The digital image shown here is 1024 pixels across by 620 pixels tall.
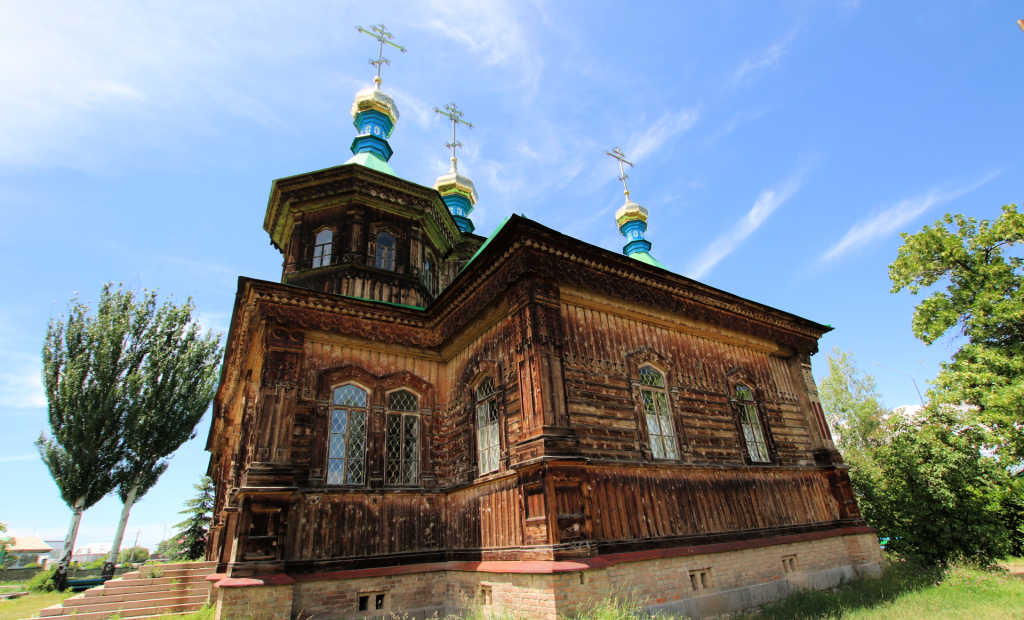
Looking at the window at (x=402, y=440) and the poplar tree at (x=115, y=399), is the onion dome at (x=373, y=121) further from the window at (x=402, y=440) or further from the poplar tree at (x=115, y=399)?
the poplar tree at (x=115, y=399)

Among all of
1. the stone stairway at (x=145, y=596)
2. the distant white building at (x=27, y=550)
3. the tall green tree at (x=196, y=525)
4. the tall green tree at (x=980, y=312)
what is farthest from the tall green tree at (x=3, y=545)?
the tall green tree at (x=980, y=312)

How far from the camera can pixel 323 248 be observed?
1331cm

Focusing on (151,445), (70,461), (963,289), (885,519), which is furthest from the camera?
(151,445)

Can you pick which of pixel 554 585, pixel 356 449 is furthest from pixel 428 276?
pixel 554 585

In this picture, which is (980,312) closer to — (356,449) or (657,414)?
(657,414)

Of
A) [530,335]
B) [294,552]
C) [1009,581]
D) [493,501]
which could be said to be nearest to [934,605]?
[1009,581]

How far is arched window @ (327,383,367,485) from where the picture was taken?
9.63 m

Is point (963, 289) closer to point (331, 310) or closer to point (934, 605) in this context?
point (934, 605)

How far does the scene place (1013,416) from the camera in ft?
43.2

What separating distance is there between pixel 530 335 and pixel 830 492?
9010mm

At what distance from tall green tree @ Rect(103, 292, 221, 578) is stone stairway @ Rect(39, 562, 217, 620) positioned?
16.5 meters

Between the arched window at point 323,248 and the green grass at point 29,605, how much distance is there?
11.0 metres

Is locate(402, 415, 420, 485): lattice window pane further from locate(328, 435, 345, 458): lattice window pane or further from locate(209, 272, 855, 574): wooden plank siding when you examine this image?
locate(328, 435, 345, 458): lattice window pane

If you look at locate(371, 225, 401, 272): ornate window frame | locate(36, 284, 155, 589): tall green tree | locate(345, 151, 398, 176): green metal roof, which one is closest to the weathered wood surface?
locate(371, 225, 401, 272): ornate window frame
